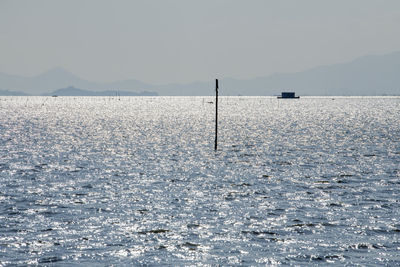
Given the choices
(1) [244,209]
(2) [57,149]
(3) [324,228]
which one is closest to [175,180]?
(1) [244,209]

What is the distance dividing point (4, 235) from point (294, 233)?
13.7 metres

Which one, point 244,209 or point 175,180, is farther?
point 175,180

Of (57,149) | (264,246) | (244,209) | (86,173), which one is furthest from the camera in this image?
(57,149)

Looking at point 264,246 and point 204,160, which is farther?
point 204,160

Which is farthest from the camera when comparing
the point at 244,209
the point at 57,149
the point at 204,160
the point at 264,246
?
the point at 57,149

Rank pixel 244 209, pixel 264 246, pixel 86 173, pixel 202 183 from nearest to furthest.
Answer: pixel 264 246, pixel 244 209, pixel 202 183, pixel 86 173

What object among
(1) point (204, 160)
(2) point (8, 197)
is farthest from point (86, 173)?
(1) point (204, 160)

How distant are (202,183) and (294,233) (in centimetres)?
1622

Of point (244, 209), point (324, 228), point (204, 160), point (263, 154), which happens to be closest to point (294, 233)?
point (324, 228)

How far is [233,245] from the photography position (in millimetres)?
22703

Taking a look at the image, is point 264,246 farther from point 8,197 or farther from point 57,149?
point 57,149

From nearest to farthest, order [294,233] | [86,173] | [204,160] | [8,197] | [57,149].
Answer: [294,233], [8,197], [86,173], [204,160], [57,149]

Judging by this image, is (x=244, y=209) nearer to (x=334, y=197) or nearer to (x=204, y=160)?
(x=334, y=197)

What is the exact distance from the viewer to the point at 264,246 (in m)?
22.7
